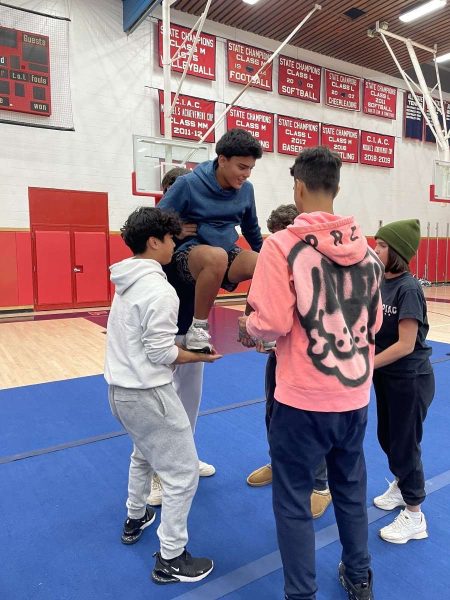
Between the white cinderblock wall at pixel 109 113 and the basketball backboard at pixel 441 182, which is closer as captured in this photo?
the white cinderblock wall at pixel 109 113

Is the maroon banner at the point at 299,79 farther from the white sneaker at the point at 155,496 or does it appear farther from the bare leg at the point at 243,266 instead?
the white sneaker at the point at 155,496

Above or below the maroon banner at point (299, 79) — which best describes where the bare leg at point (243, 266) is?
below

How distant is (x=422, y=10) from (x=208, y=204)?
8.84 metres

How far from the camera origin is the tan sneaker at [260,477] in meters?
2.13

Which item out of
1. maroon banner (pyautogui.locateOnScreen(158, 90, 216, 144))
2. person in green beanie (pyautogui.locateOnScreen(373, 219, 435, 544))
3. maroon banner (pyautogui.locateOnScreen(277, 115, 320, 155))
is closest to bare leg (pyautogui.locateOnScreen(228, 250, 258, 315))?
person in green beanie (pyautogui.locateOnScreen(373, 219, 435, 544))

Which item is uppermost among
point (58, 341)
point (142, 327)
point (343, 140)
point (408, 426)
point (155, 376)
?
point (343, 140)

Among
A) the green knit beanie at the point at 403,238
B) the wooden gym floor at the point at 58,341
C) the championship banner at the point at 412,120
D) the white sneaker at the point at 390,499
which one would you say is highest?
the championship banner at the point at 412,120

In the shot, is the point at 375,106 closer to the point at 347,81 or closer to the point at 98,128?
the point at 347,81

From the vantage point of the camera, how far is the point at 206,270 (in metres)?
1.77

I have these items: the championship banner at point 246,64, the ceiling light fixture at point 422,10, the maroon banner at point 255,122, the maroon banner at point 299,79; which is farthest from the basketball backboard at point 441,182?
the championship banner at point 246,64

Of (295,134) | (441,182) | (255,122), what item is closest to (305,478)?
(255,122)

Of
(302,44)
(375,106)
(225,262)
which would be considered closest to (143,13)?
(302,44)

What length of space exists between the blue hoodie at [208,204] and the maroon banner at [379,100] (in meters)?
10.7

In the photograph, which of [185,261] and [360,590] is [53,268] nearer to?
[185,261]
